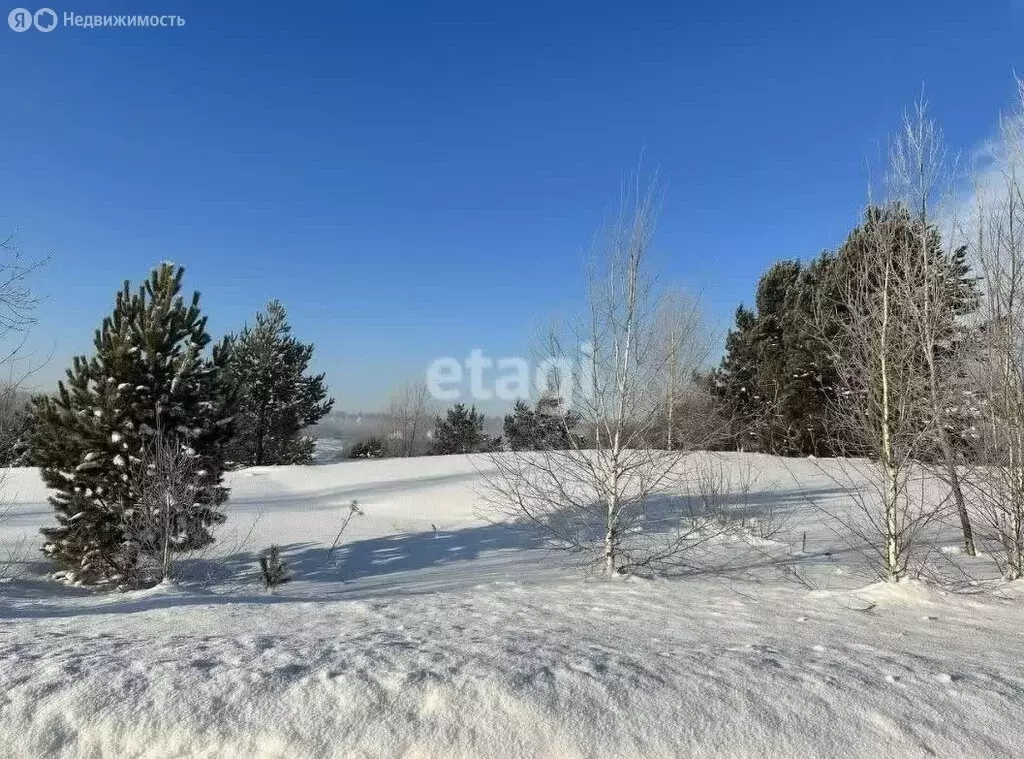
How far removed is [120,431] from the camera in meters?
12.7

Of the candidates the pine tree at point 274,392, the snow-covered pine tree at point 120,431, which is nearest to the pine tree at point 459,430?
the pine tree at point 274,392

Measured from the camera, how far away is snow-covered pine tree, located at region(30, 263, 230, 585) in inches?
497

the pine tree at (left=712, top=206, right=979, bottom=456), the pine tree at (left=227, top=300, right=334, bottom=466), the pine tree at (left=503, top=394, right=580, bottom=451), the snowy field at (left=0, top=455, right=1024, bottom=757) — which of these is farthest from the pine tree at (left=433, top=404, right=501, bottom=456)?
the snowy field at (left=0, top=455, right=1024, bottom=757)

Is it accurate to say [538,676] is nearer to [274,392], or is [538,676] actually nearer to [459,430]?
[274,392]

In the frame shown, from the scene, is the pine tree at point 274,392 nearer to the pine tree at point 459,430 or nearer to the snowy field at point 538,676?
the pine tree at point 459,430

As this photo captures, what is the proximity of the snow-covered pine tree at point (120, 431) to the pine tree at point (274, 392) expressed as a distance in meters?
17.2

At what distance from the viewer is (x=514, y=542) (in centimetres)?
1584

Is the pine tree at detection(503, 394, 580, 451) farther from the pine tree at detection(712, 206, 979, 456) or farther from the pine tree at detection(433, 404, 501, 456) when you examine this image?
the pine tree at detection(433, 404, 501, 456)

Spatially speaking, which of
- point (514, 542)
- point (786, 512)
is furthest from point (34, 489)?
point (786, 512)

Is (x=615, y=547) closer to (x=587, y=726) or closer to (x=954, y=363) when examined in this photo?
(x=954, y=363)

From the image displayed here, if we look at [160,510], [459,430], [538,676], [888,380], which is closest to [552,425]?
[888,380]

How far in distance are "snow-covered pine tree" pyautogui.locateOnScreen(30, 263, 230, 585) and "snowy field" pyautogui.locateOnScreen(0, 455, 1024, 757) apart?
761 cm

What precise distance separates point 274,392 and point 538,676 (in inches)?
1211

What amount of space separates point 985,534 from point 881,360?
9.44 ft
